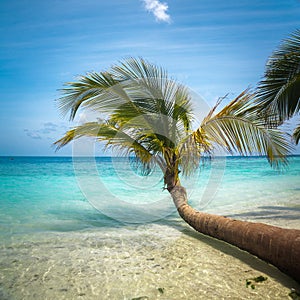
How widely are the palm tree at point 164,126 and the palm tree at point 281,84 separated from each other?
0.33 meters

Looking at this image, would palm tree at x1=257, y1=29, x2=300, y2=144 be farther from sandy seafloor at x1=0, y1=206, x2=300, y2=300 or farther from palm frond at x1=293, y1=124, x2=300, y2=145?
palm frond at x1=293, y1=124, x2=300, y2=145

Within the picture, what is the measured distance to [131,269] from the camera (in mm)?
3854

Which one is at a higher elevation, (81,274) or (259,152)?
(259,152)

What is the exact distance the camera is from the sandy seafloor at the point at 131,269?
314 centimetres

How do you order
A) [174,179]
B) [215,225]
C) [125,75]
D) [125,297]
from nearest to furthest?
[125,297] < [215,225] < [125,75] < [174,179]

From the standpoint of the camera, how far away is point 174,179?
7309mm

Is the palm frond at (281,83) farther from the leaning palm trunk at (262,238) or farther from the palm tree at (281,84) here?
the leaning palm trunk at (262,238)

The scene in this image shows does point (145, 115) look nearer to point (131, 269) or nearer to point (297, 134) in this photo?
point (131, 269)

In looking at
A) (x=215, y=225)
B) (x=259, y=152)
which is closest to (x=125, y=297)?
(x=215, y=225)

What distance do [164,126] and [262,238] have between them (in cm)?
385

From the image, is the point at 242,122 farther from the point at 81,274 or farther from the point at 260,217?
the point at 81,274

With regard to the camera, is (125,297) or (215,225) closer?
(125,297)

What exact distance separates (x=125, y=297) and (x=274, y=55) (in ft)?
17.6

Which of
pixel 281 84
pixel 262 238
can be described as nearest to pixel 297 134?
pixel 281 84
